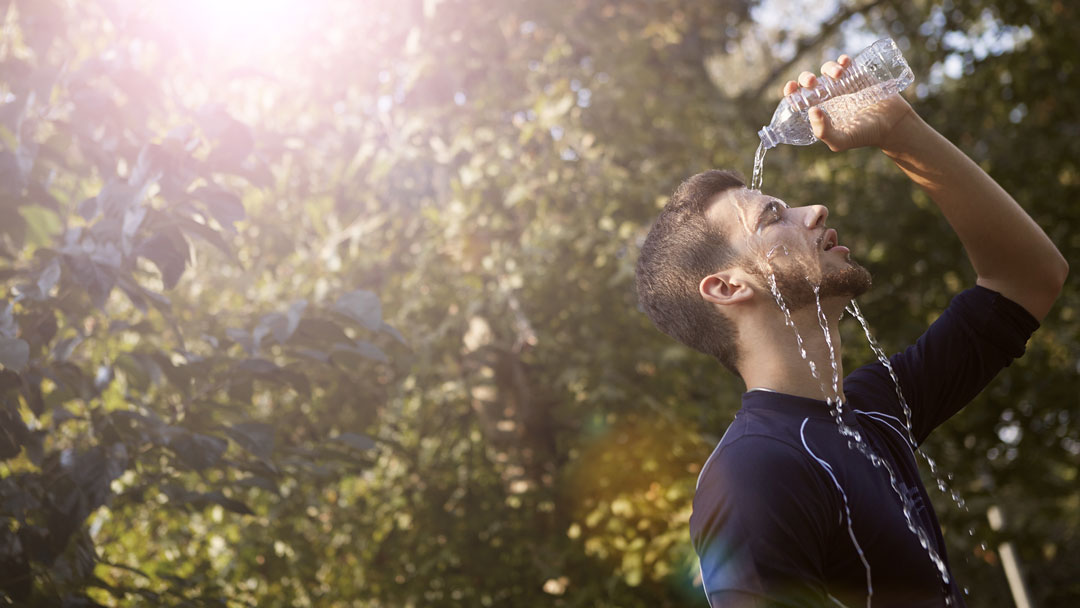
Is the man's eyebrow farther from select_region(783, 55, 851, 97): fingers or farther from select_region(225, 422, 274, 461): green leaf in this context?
select_region(225, 422, 274, 461): green leaf

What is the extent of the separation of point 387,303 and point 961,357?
2.93m

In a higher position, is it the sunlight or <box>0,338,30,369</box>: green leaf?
the sunlight

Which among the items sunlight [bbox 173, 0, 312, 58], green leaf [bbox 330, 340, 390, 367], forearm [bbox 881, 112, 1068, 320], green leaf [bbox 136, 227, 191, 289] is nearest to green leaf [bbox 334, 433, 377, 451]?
green leaf [bbox 330, 340, 390, 367]

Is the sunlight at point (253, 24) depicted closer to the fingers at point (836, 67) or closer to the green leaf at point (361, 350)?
the green leaf at point (361, 350)

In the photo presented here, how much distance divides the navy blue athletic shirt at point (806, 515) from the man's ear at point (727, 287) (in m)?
0.21

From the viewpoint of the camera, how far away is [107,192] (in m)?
2.46

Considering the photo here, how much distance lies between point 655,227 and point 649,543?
7.24 ft

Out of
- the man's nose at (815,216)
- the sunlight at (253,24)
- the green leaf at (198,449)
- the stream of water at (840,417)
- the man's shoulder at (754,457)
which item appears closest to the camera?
the man's shoulder at (754,457)

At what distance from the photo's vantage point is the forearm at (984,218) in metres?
2.00

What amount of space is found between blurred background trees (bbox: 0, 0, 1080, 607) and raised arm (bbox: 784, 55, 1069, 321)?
1450 millimetres

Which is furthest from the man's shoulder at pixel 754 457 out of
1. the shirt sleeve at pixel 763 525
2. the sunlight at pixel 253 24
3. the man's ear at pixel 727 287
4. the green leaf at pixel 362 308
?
the sunlight at pixel 253 24

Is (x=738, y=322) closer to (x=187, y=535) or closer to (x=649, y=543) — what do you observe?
(x=649, y=543)

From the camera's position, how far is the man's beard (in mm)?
1806

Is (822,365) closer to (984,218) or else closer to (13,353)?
(984,218)
